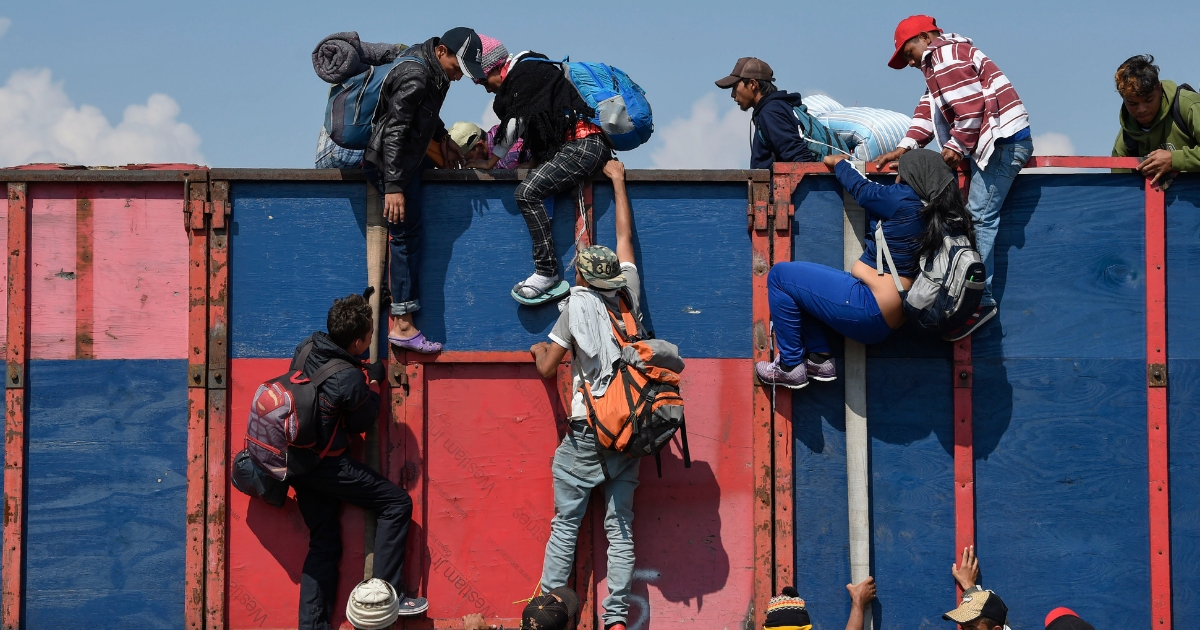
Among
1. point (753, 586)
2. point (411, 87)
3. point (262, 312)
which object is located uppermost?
point (411, 87)

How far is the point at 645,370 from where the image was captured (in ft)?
18.6

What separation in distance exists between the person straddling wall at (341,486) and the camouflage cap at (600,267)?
4.03ft

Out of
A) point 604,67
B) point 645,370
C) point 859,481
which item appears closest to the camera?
point 645,370

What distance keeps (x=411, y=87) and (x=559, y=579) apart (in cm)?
290

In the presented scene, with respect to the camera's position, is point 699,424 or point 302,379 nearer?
point 302,379

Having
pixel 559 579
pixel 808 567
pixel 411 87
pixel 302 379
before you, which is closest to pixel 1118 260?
pixel 808 567

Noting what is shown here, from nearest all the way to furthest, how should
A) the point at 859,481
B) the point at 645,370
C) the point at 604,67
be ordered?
the point at 645,370 < the point at 859,481 < the point at 604,67

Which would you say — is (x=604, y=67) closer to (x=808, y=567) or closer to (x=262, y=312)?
(x=262, y=312)

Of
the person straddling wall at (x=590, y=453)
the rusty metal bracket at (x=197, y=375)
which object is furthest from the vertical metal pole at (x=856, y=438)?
the rusty metal bracket at (x=197, y=375)

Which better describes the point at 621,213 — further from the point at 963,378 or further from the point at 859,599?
the point at 859,599

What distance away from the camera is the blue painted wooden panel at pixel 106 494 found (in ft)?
20.0

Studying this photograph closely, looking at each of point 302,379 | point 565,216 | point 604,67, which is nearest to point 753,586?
point 565,216

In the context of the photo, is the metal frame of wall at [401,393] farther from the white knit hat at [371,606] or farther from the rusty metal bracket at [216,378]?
the white knit hat at [371,606]

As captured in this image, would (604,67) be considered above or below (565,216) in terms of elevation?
above
